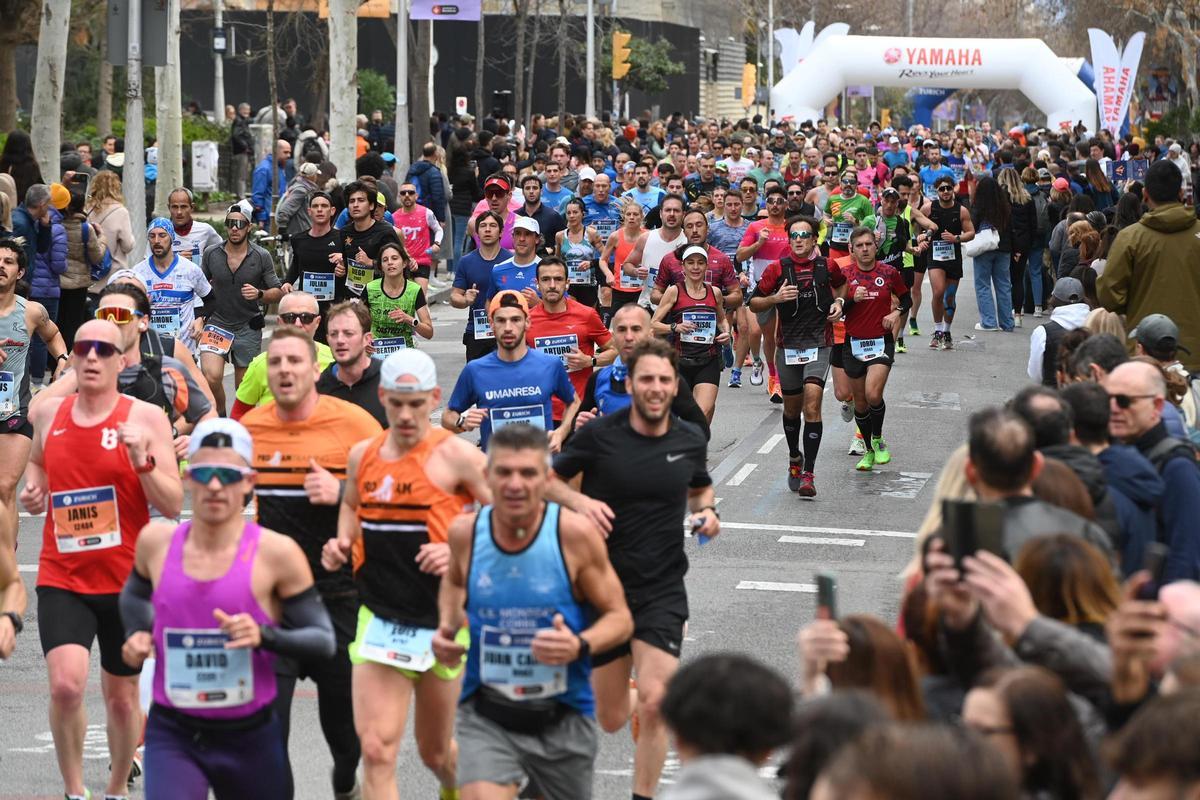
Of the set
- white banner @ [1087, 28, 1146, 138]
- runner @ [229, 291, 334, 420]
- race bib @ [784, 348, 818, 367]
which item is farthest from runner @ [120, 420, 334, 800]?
white banner @ [1087, 28, 1146, 138]

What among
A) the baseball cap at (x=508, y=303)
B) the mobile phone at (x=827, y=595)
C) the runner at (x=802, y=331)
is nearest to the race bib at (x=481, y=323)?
the runner at (x=802, y=331)

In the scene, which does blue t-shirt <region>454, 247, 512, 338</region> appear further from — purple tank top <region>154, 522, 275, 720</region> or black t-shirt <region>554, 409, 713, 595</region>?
purple tank top <region>154, 522, 275, 720</region>

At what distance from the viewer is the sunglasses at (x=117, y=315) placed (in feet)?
28.5

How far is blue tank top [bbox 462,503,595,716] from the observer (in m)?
6.13

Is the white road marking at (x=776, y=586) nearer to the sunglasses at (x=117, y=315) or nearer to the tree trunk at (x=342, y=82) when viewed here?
the sunglasses at (x=117, y=315)

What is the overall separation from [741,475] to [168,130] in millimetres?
13376

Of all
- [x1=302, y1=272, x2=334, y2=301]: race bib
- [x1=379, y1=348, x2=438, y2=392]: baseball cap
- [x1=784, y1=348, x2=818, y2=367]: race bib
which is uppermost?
[x1=379, y1=348, x2=438, y2=392]: baseball cap

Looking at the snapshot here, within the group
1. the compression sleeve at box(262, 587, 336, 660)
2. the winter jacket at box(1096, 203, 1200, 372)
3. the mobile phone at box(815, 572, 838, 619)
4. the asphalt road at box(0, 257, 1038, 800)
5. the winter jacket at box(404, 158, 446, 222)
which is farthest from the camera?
the winter jacket at box(404, 158, 446, 222)

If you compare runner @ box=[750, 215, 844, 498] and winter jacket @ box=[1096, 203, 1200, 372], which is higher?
winter jacket @ box=[1096, 203, 1200, 372]

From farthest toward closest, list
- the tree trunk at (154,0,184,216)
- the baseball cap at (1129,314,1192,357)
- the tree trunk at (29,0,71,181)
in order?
the tree trunk at (154,0,184,216) < the tree trunk at (29,0,71,181) < the baseball cap at (1129,314,1192,357)

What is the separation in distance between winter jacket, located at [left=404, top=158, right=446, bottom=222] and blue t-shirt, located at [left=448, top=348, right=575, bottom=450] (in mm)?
14461

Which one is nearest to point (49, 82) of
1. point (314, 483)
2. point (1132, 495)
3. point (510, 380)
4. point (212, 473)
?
point (510, 380)

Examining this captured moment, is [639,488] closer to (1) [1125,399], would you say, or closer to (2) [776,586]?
(1) [1125,399]

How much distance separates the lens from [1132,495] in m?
6.55
